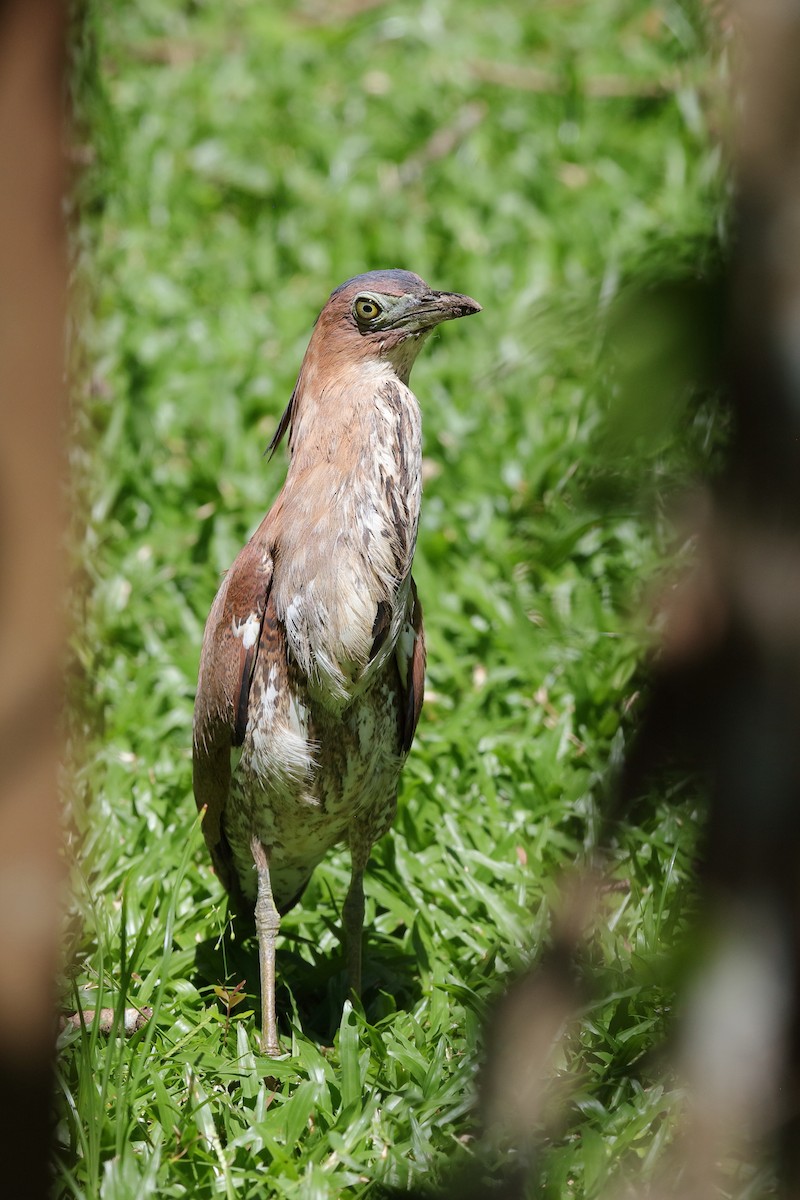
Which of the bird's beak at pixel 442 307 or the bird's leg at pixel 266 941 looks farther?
the bird's leg at pixel 266 941

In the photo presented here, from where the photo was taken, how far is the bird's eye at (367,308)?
321 cm

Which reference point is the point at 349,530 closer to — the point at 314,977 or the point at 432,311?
the point at 432,311

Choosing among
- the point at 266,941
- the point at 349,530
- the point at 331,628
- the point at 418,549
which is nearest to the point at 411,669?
the point at 331,628

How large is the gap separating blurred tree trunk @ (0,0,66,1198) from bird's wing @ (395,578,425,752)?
1.92 metres

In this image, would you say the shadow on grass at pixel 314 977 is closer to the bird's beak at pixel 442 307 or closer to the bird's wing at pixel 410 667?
the bird's wing at pixel 410 667

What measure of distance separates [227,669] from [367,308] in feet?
3.18

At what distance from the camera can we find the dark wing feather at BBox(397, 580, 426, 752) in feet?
11.1

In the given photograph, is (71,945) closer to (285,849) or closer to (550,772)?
(285,849)

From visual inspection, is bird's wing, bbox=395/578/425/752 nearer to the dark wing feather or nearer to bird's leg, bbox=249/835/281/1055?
the dark wing feather

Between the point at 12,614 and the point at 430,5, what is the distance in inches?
326

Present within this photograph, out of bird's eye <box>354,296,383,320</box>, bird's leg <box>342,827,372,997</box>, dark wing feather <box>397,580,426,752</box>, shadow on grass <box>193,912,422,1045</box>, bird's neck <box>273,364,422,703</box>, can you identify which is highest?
bird's eye <box>354,296,383,320</box>

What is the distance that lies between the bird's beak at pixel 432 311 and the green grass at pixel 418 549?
37 centimetres

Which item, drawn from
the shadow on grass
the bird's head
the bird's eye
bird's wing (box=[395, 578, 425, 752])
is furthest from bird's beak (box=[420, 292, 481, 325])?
the shadow on grass

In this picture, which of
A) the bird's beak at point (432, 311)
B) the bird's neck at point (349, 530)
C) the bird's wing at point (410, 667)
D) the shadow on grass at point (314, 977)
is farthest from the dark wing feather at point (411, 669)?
the shadow on grass at point (314, 977)
